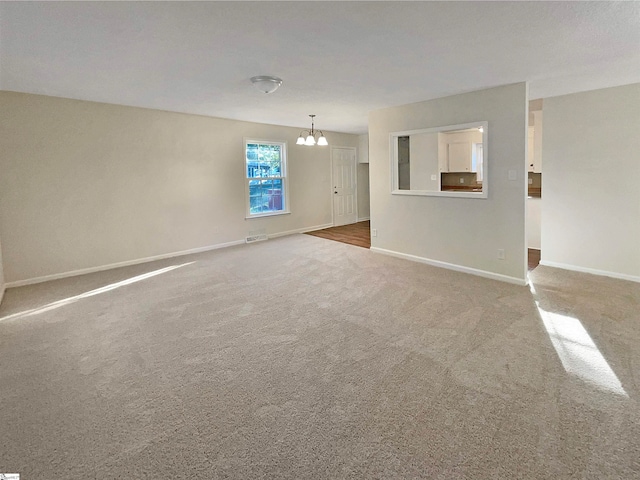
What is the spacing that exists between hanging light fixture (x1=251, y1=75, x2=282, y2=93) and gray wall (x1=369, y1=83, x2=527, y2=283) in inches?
90.1

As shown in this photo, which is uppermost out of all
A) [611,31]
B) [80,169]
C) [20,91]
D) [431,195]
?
[20,91]

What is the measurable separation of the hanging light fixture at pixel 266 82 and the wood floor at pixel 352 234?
3485 millimetres

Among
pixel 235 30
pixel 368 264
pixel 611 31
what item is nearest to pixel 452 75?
pixel 611 31

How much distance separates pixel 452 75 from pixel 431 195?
1.76 metres

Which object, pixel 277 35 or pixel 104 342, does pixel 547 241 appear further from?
pixel 104 342

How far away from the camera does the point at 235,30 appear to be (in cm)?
262

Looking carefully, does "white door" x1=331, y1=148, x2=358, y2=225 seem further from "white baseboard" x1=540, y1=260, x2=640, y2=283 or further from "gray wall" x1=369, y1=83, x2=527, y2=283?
"white baseboard" x1=540, y1=260, x2=640, y2=283

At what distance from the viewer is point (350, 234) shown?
7805mm

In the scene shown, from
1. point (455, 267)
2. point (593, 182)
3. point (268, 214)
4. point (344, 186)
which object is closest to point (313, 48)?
point (455, 267)

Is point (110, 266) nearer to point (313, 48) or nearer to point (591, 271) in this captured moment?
point (313, 48)

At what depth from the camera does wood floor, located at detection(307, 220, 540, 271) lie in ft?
22.2

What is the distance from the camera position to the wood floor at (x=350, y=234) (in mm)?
7043

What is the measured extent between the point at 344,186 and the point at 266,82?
542cm

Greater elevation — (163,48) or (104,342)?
(163,48)
